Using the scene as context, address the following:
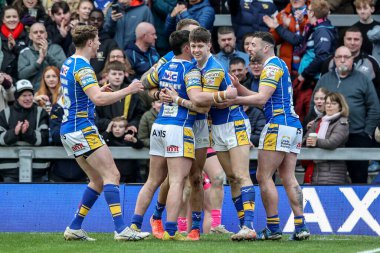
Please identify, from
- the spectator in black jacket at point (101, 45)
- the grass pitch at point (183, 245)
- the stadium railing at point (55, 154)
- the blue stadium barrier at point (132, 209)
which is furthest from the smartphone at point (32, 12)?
the grass pitch at point (183, 245)

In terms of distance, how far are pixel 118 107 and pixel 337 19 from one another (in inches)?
215

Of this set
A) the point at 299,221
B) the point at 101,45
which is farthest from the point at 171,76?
the point at 101,45

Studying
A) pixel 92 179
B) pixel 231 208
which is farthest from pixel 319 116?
pixel 92 179

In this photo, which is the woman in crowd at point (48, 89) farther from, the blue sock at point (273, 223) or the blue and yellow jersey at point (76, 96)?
the blue sock at point (273, 223)

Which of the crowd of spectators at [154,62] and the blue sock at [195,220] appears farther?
the crowd of spectators at [154,62]

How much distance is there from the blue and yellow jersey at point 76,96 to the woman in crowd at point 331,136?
509cm

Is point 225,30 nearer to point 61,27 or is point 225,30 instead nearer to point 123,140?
point 123,140

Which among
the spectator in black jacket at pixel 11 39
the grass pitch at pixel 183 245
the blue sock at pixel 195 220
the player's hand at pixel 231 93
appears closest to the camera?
the grass pitch at pixel 183 245

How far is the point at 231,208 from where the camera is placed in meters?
17.1

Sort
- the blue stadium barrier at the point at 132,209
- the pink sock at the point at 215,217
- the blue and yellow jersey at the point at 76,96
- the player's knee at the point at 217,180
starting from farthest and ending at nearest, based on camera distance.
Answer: the blue stadium barrier at the point at 132,209 < the pink sock at the point at 215,217 < the player's knee at the point at 217,180 < the blue and yellow jersey at the point at 76,96

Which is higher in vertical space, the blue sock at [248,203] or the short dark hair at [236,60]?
the short dark hair at [236,60]

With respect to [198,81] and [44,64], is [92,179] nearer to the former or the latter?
[198,81]

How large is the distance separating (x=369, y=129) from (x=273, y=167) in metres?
4.79

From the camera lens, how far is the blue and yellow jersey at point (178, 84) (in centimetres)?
1409
